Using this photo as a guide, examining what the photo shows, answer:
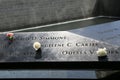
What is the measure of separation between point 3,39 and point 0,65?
0.41 metres

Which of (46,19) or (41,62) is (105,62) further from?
(46,19)

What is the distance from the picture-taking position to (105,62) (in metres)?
2.23

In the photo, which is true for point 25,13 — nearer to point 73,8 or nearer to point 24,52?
point 73,8

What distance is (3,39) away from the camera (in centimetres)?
271

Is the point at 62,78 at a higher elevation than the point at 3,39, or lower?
lower

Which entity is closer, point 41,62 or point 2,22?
point 41,62

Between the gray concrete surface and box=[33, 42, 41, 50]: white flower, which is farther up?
box=[33, 42, 41, 50]: white flower

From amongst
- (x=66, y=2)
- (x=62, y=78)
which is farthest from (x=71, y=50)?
(x=66, y=2)

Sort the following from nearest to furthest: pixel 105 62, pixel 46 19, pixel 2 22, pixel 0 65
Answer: pixel 105 62
pixel 0 65
pixel 2 22
pixel 46 19

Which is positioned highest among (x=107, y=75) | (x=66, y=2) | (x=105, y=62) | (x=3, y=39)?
(x=66, y=2)

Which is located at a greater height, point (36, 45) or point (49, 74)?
point (36, 45)

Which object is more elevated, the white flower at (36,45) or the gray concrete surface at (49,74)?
the white flower at (36,45)

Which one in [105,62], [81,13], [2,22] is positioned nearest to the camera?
[105,62]

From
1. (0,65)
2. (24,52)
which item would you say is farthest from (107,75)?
(0,65)
